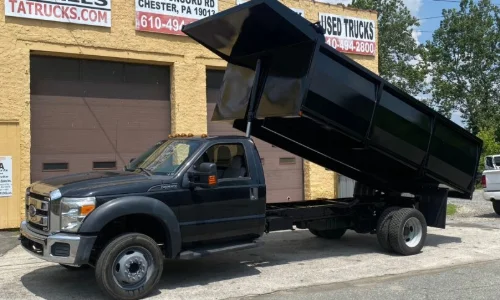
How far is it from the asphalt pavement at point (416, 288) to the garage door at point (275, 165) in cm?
771

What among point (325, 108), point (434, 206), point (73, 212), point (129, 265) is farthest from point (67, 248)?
point (434, 206)

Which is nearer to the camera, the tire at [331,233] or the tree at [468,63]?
the tire at [331,233]

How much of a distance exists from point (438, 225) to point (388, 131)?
2.27 meters

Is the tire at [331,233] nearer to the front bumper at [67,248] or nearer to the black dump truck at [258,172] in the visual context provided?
the black dump truck at [258,172]

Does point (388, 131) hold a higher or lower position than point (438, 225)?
higher

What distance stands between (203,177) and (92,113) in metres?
6.73

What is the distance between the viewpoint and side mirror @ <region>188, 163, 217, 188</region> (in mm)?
6812

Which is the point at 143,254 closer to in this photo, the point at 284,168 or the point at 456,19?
the point at 284,168

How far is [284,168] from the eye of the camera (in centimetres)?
1552

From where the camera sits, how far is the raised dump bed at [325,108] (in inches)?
296

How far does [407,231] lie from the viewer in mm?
9125

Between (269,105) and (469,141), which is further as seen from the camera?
(469,141)

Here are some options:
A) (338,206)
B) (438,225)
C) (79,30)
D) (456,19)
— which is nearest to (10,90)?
(79,30)

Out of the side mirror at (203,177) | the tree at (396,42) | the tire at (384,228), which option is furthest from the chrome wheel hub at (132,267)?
the tree at (396,42)
